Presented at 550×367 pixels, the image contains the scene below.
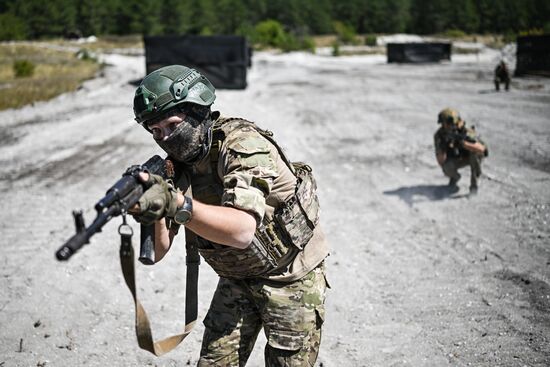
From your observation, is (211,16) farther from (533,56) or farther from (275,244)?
(275,244)

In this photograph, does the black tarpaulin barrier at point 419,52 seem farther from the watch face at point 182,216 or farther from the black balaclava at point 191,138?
the watch face at point 182,216

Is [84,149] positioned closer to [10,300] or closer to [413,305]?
[10,300]

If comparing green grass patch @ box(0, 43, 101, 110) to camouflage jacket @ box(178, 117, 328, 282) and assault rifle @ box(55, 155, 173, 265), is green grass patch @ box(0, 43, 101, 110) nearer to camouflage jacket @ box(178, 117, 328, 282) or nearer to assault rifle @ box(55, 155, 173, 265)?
camouflage jacket @ box(178, 117, 328, 282)

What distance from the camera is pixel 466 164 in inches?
313

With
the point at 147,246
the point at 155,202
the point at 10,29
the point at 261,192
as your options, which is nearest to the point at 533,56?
the point at 261,192

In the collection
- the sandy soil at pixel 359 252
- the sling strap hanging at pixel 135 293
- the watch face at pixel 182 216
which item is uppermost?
the watch face at pixel 182 216

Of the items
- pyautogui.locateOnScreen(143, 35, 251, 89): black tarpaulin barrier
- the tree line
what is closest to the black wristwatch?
pyautogui.locateOnScreen(143, 35, 251, 89): black tarpaulin barrier

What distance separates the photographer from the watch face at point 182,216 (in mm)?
1862

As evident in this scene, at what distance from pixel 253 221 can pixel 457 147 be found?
6.55m

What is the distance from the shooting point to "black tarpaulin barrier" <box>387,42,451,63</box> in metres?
34.5

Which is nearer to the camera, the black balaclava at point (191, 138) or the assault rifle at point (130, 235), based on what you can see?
the assault rifle at point (130, 235)

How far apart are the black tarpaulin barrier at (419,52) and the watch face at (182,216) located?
35059 mm

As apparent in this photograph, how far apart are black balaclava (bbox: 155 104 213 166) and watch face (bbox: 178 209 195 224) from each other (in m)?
0.49

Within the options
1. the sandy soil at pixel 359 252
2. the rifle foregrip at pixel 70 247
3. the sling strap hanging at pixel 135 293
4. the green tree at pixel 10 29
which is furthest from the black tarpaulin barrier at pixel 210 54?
the green tree at pixel 10 29
